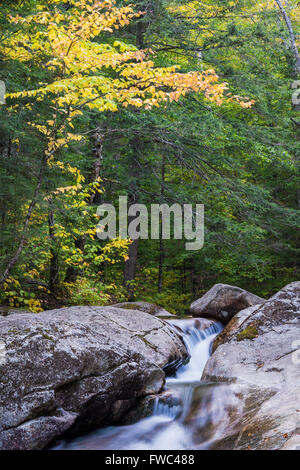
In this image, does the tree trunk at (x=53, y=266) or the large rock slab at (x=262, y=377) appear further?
the tree trunk at (x=53, y=266)

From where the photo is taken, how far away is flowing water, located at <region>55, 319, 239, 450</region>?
416cm

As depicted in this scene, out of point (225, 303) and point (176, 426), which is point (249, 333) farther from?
point (225, 303)

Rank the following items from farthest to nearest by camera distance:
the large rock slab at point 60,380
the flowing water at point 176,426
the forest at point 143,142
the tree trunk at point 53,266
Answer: the tree trunk at point 53,266, the forest at point 143,142, the flowing water at point 176,426, the large rock slab at point 60,380

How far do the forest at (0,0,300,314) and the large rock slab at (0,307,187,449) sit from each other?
223 cm

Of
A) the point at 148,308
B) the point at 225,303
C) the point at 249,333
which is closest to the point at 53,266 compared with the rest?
the point at 148,308

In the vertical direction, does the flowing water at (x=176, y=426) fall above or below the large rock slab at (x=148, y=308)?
below

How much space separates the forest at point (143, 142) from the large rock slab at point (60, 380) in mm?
2228

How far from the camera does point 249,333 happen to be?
6.21 metres

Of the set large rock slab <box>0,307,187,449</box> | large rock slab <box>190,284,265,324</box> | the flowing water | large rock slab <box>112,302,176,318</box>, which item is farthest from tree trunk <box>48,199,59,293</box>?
the flowing water

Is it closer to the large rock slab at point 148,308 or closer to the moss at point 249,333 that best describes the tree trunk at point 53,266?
the large rock slab at point 148,308

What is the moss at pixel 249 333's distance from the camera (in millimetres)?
6125

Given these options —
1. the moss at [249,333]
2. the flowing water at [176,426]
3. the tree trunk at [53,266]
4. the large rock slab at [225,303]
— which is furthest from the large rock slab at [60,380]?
the large rock slab at [225,303]

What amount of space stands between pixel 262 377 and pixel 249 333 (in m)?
1.36
